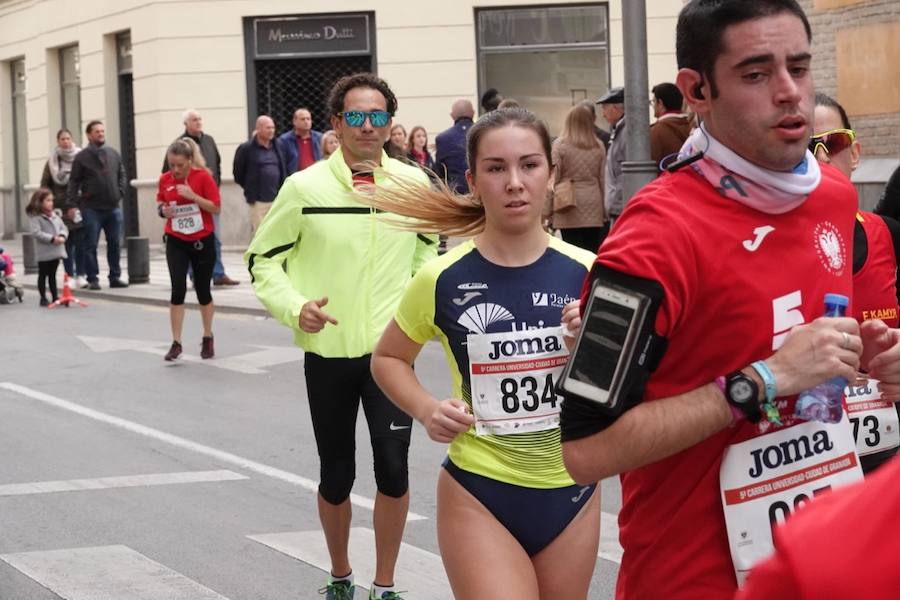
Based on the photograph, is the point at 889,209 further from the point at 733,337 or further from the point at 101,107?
the point at 101,107

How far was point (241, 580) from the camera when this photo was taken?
20.9 feet

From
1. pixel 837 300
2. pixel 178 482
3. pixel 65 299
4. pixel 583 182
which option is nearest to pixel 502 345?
pixel 837 300

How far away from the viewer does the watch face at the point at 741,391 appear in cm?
245

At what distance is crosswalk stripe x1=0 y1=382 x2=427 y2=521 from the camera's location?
8.14m

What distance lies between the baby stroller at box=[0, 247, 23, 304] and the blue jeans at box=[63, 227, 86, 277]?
88 cm

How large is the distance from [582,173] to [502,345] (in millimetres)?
9701

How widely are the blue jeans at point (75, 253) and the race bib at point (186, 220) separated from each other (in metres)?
6.90

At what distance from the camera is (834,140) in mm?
4719

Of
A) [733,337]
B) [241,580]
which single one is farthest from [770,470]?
[241,580]

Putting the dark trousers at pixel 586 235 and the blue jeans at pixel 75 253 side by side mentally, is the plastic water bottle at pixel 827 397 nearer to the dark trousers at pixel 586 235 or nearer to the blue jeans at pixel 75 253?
the dark trousers at pixel 586 235

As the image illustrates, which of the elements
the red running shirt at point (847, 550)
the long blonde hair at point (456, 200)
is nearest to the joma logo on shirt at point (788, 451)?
the red running shirt at point (847, 550)

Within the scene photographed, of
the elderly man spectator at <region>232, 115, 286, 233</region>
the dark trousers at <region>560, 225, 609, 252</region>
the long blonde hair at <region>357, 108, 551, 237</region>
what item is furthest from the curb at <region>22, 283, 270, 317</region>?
the long blonde hair at <region>357, 108, 551, 237</region>

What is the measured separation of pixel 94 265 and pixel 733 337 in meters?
18.7

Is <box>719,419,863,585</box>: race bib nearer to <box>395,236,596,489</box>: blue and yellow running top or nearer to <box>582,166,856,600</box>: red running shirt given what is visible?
<box>582,166,856,600</box>: red running shirt
